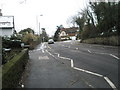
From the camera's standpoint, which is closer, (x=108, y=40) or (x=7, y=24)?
Answer: (x=108, y=40)

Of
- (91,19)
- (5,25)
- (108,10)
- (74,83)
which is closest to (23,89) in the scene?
(74,83)

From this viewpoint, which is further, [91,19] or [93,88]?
[91,19]

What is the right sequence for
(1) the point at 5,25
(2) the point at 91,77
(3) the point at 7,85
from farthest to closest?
(1) the point at 5,25 → (2) the point at 91,77 → (3) the point at 7,85

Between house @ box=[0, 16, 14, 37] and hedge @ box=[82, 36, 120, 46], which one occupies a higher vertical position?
house @ box=[0, 16, 14, 37]

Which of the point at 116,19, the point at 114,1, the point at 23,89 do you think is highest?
the point at 114,1

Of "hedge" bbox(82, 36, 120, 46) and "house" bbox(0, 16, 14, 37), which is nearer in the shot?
"hedge" bbox(82, 36, 120, 46)

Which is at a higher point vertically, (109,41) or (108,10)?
(108,10)

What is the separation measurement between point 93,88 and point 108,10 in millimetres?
27566

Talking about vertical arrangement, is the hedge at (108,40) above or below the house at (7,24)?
below

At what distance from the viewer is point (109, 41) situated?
116 feet

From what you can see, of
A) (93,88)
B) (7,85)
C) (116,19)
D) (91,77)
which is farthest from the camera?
(116,19)

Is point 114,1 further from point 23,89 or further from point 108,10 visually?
point 23,89

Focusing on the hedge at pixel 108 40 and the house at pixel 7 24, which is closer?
the hedge at pixel 108 40

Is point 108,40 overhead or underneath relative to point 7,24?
underneath
